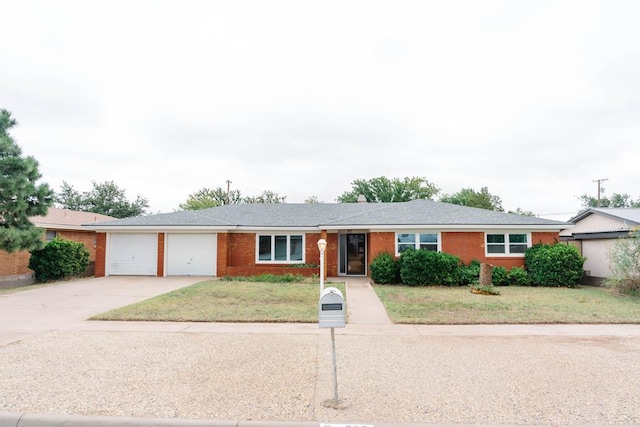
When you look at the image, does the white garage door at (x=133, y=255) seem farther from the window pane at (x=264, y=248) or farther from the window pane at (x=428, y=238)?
the window pane at (x=428, y=238)

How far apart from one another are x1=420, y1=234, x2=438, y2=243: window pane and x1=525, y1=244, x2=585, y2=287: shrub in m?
4.30

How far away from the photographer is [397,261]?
55.8 feet

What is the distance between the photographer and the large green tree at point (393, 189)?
45969mm

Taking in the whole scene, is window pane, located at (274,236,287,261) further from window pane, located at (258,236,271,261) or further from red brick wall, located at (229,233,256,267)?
red brick wall, located at (229,233,256,267)

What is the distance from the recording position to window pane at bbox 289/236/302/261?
66.3ft

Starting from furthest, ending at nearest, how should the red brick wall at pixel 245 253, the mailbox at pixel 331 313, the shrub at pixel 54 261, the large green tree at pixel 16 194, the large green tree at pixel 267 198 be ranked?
the large green tree at pixel 267 198
the red brick wall at pixel 245 253
the shrub at pixel 54 261
the large green tree at pixel 16 194
the mailbox at pixel 331 313

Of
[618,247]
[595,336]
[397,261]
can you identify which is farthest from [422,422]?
[618,247]

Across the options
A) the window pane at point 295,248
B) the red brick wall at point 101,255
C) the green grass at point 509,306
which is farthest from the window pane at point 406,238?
the red brick wall at point 101,255

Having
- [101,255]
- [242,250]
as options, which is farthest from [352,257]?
[101,255]

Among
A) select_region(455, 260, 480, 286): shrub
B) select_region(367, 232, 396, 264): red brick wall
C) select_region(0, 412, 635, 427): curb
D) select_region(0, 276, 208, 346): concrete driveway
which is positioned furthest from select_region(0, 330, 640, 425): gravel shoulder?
select_region(367, 232, 396, 264): red brick wall

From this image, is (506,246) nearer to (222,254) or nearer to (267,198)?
(222,254)

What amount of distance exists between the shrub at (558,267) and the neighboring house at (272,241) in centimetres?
136

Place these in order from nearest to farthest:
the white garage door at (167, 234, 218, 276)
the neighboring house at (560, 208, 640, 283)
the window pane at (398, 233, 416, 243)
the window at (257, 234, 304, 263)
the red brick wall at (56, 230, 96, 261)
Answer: the neighboring house at (560, 208, 640, 283) → the window pane at (398, 233, 416, 243) → the white garage door at (167, 234, 218, 276) → the window at (257, 234, 304, 263) → the red brick wall at (56, 230, 96, 261)

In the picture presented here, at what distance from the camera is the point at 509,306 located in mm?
11250
